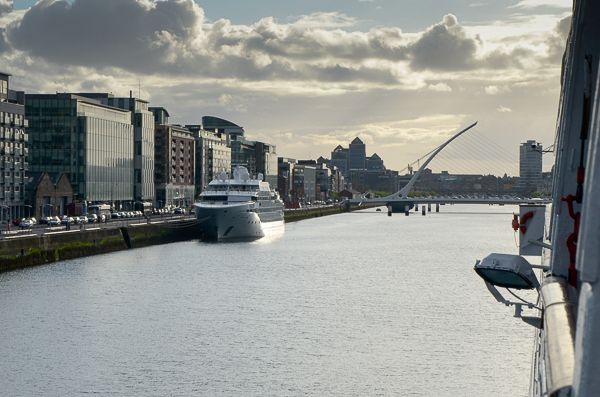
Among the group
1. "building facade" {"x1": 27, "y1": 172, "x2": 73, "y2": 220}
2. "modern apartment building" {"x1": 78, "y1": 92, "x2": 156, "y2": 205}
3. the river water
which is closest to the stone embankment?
the river water

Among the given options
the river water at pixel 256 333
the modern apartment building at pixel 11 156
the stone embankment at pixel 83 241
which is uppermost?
the modern apartment building at pixel 11 156

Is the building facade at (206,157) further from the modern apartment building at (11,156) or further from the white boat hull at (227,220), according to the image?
the white boat hull at (227,220)

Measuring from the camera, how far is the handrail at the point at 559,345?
2.36 m

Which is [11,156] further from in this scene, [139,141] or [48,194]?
[139,141]

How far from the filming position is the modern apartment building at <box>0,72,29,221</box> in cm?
7275

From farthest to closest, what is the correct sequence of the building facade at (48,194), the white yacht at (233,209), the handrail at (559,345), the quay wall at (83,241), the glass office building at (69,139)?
the glass office building at (69,139)
the building facade at (48,194)
the white yacht at (233,209)
the quay wall at (83,241)
the handrail at (559,345)

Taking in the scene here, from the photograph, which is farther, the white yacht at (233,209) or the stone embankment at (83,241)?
the white yacht at (233,209)

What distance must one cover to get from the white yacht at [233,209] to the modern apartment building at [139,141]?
3821 cm

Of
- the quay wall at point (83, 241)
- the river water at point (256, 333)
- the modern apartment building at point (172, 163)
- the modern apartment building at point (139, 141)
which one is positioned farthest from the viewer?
the modern apartment building at point (172, 163)

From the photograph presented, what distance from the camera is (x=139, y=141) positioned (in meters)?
114

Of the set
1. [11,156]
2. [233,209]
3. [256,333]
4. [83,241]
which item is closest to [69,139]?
[11,156]

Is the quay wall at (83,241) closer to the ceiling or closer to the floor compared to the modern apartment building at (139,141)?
closer to the floor

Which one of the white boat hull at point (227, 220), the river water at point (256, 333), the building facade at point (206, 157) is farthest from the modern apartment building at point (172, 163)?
the river water at point (256, 333)

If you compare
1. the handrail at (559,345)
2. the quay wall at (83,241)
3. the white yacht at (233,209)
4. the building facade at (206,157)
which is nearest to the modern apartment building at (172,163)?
the building facade at (206,157)
